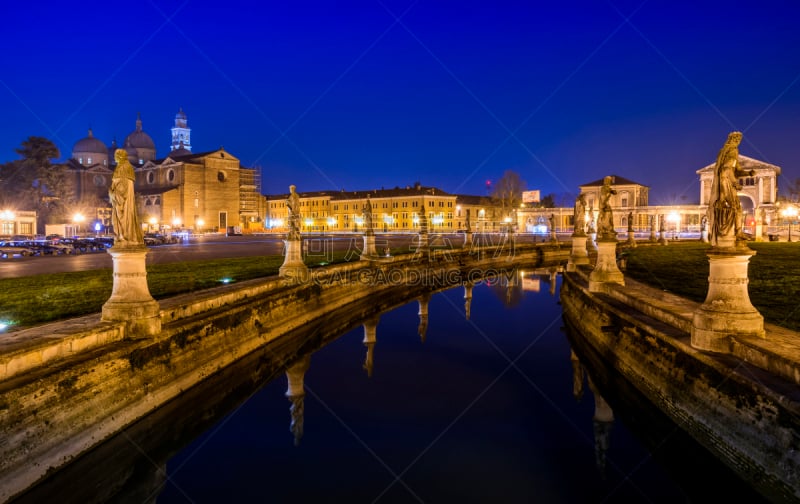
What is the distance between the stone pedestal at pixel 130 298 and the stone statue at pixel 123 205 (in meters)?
0.20

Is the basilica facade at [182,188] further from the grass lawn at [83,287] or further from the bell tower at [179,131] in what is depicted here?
the grass lawn at [83,287]

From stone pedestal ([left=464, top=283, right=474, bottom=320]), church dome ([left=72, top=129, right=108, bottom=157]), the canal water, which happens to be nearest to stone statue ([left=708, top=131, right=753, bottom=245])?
the canal water

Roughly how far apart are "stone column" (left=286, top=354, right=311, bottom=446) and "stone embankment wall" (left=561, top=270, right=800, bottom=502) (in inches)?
237

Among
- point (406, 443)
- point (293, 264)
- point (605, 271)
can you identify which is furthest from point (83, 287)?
point (605, 271)

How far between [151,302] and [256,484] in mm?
3722

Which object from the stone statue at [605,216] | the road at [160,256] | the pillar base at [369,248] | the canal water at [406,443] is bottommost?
the canal water at [406,443]

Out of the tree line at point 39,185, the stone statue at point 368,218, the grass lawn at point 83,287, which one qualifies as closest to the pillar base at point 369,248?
the stone statue at point 368,218

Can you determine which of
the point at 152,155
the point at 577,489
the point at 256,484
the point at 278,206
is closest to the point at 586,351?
the point at 577,489

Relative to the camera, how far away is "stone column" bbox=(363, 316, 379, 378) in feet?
41.7

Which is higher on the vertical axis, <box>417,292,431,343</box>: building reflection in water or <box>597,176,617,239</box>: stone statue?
<box>597,176,617,239</box>: stone statue

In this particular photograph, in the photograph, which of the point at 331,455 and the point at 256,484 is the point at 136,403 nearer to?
the point at 256,484

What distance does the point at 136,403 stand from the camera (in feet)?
26.3

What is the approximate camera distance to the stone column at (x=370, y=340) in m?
12.7

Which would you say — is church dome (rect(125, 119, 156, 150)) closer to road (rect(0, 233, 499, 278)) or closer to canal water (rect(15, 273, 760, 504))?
road (rect(0, 233, 499, 278))
